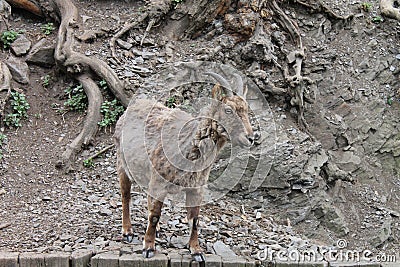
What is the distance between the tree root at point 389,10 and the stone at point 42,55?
274 inches

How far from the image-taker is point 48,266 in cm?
527

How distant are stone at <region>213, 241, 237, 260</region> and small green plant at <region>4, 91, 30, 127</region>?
4.08 metres

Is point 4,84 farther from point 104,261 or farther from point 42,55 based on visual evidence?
point 104,261

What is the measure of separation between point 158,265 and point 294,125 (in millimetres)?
4949

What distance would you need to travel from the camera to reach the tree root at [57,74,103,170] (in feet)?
25.8

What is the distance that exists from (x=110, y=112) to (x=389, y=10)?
662 centimetres

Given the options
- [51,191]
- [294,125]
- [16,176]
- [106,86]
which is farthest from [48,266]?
[294,125]

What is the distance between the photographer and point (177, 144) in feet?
17.1

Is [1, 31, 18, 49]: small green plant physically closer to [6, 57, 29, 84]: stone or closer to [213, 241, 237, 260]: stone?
[6, 57, 29, 84]: stone

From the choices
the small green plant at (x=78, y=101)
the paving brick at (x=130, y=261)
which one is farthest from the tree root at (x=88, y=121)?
the paving brick at (x=130, y=261)

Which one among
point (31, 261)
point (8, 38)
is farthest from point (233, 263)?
point (8, 38)

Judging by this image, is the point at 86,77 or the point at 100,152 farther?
the point at 86,77

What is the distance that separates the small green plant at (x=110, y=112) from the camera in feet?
27.7

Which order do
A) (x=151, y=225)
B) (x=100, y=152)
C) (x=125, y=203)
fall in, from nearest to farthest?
(x=151, y=225)
(x=125, y=203)
(x=100, y=152)
